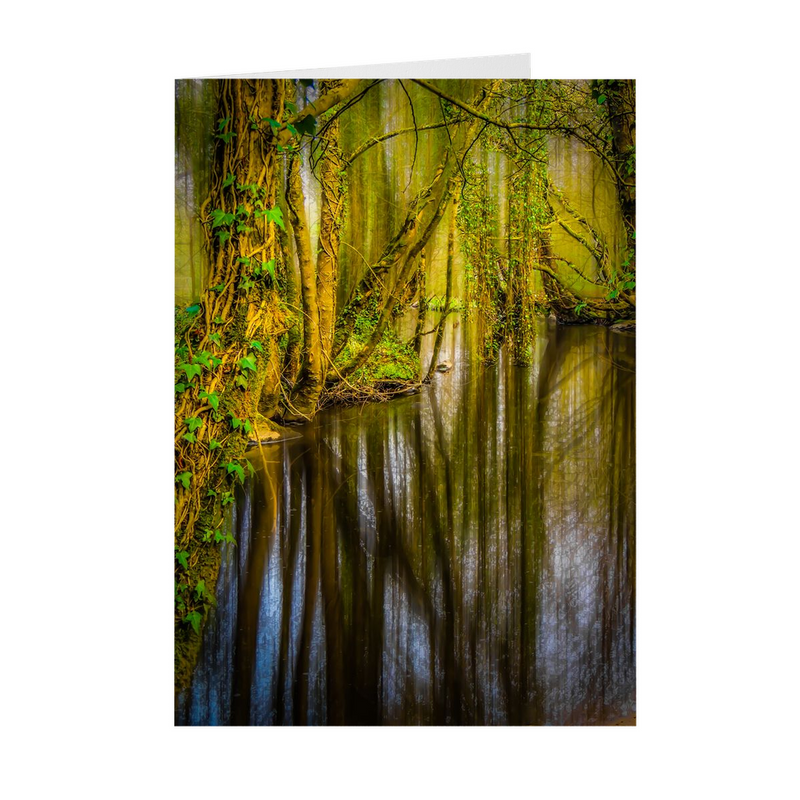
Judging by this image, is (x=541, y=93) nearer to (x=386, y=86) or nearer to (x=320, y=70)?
(x=386, y=86)

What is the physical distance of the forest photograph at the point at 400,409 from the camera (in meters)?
2.68

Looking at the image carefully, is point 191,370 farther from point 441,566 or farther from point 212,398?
point 441,566

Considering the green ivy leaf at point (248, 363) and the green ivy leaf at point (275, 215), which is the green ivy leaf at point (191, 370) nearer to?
the green ivy leaf at point (248, 363)

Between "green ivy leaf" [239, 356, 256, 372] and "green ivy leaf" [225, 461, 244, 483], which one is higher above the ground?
"green ivy leaf" [239, 356, 256, 372]

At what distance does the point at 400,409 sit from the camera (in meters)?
2.72

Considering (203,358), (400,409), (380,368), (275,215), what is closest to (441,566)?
(400,409)

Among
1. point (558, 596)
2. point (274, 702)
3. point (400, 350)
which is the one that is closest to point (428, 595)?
point (558, 596)

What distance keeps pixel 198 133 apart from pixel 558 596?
2.44 m

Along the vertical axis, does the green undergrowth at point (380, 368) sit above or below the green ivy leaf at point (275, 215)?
below

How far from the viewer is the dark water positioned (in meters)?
2.69

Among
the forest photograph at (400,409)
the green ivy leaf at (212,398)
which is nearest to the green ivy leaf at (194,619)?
the forest photograph at (400,409)

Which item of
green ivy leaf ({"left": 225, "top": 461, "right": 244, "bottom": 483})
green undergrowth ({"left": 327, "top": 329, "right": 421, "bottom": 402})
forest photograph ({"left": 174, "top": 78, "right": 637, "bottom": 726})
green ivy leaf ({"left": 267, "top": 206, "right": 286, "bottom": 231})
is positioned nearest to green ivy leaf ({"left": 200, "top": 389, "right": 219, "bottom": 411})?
forest photograph ({"left": 174, "top": 78, "right": 637, "bottom": 726})

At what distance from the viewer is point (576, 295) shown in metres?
2.73

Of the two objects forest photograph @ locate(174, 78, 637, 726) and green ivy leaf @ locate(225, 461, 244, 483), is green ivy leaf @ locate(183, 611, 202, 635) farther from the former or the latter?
green ivy leaf @ locate(225, 461, 244, 483)
